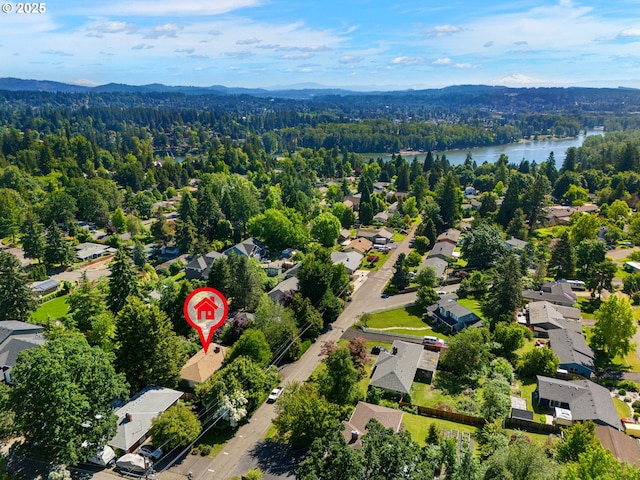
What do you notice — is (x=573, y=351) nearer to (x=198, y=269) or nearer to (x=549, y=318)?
(x=549, y=318)

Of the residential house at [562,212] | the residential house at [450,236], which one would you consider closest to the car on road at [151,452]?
the residential house at [450,236]

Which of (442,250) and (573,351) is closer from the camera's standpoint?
(573,351)

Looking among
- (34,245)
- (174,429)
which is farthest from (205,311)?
(34,245)

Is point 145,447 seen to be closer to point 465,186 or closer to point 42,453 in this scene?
point 42,453

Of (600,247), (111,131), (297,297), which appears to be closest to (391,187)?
(600,247)

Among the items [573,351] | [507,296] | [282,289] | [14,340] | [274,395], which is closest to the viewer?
[274,395]

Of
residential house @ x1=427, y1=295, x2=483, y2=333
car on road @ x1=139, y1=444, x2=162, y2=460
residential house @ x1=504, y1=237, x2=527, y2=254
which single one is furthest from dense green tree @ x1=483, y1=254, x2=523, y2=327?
car on road @ x1=139, y1=444, x2=162, y2=460
